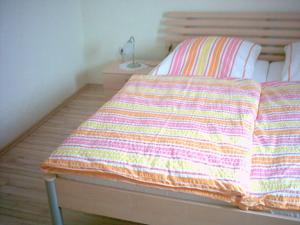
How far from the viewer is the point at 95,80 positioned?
12.8 feet

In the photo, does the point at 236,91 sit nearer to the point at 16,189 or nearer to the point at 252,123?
the point at 252,123

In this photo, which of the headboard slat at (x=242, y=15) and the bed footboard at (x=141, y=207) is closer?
the bed footboard at (x=141, y=207)

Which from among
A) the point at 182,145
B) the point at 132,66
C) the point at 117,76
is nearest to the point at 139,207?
the point at 182,145

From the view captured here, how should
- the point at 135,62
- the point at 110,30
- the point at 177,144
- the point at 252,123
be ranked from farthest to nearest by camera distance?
the point at 110,30 < the point at 135,62 < the point at 252,123 < the point at 177,144

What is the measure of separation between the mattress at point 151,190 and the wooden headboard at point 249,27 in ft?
6.49

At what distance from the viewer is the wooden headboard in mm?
2832

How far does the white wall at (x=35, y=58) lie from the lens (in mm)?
2617

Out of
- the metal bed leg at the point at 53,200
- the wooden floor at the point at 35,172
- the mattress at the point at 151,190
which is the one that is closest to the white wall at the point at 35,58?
the wooden floor at the point at 35,172

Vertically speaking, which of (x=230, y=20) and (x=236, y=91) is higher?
(x=230, y=20)

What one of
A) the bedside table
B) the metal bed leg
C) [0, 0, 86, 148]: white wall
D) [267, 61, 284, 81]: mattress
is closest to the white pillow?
[267, 61, 284, 81]: mattress

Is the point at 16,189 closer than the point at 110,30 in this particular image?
Yes

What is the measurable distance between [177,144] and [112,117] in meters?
0.47

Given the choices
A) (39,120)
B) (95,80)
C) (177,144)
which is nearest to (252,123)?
(177,144)

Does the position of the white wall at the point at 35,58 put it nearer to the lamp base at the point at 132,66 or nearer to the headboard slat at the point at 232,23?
the lamp base at the point at 132,66
